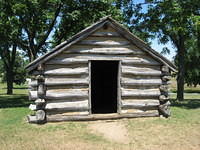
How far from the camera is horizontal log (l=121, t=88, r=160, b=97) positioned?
12000mm

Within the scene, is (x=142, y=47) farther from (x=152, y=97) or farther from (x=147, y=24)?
(x=147, y=24)

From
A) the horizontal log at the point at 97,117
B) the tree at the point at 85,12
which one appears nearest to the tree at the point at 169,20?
the tree at the point at 85,12

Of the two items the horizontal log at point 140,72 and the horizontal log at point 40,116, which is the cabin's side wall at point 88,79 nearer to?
the horizontal log at point 140,72

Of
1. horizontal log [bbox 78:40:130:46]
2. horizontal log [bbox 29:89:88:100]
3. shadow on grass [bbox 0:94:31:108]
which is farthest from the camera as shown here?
shadow on grass [bbox 0:94:31:108]

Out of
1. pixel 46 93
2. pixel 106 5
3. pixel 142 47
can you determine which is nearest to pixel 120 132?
pixel 46 93

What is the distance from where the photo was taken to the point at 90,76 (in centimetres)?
1177

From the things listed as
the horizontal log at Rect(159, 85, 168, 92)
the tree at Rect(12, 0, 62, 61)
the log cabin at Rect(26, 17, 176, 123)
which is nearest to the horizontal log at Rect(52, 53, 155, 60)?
the log cabin at Rect(26, 17, 176, 123)

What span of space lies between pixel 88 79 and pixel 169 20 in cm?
966

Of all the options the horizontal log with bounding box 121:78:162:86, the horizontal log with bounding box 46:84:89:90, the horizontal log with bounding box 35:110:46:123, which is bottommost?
the horizontal log with bounding box 35:110:46:123

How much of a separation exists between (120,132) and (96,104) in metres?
7.35

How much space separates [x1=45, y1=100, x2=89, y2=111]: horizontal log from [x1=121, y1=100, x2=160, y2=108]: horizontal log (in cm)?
184

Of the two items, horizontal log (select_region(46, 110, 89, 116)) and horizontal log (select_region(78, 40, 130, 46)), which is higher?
horizontal log (select_region(78, 40, 130, 46))

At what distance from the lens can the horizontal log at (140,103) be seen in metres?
12.0

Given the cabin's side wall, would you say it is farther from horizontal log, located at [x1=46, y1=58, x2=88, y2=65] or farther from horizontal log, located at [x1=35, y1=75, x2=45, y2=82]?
horizontal log, located at [x1=35, y1=75, x2=45, y2=82]
